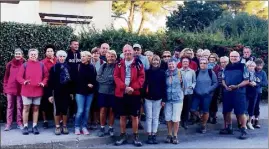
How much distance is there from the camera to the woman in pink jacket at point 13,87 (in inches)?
311

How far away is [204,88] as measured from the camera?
8.48m

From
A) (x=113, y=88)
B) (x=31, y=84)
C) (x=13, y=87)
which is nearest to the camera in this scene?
(x=31, y=84)

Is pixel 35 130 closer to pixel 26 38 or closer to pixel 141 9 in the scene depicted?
pixel 26 38

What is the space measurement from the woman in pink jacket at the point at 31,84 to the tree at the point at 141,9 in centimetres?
1752

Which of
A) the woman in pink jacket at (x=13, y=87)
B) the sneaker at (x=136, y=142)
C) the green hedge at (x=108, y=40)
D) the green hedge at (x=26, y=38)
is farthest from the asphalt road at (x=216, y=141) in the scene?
the green hedge at (x=26, y=38)

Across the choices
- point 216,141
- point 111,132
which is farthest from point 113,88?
point 216,141

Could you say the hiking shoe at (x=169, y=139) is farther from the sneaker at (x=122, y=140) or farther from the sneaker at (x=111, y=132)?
the sneaker at (x=111, y=132)

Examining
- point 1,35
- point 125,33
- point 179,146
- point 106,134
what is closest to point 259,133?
point 179,146

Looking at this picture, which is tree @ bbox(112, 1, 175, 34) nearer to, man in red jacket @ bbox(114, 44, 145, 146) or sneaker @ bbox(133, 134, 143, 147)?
man in red jacket @ bbox(114, 44, 145, 146)

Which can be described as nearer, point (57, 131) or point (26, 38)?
point (57, 131)

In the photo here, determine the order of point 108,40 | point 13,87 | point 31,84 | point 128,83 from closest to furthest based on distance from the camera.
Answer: point 128,83
point 31,84
point 13,87
point 108,40

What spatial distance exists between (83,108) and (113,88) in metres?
0.80

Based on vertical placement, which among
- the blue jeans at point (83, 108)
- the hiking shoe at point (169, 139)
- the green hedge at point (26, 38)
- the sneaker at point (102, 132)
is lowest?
the hiking shoe at point (169, 139)

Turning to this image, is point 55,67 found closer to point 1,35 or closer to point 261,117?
point 1,35
